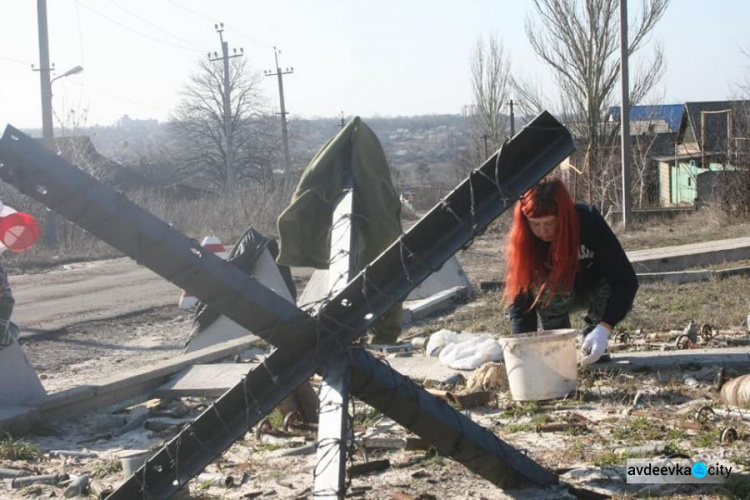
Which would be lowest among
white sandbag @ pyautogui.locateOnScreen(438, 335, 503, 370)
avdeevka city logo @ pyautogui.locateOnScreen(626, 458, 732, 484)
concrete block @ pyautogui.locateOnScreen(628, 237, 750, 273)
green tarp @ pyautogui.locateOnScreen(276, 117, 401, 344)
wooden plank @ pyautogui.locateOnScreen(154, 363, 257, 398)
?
wooden plank @ pyautogui.locateOnScreen(154, 363, 257, 398)

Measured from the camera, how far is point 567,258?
15.9 ft

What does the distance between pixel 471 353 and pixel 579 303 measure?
153cm

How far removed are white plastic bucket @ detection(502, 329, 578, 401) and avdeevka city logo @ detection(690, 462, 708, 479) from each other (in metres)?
1.45

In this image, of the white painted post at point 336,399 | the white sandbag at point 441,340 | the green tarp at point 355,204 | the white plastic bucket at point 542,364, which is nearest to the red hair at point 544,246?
the white plastic bucket at point 542,364

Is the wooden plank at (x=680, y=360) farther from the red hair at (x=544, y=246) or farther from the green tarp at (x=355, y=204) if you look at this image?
the green tarp at (x=355, y=204)

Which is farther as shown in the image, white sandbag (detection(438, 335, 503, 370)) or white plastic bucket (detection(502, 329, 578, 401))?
white sandbag (detection(438, 335, 503, 370))

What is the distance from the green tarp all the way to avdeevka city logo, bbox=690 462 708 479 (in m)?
1.40

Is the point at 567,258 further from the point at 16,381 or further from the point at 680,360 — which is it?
the point at 16,381

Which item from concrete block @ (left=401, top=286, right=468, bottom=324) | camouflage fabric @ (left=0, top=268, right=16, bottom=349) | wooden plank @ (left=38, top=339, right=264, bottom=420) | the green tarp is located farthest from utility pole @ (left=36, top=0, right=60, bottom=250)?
the green tarp

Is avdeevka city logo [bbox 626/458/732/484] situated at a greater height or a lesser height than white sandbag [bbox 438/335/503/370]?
lesser

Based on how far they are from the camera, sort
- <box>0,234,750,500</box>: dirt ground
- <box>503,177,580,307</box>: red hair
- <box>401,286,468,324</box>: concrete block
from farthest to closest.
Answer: <box>401,286,468,324</box>: concrete block, <box>503,177,580,307</box>: red hair, <box>0,234,750,500</box>: dirt ground

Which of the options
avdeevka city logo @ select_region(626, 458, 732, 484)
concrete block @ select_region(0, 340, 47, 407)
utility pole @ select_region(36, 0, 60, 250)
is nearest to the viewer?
avdeevka city logo @ select_region(626, 458, 732, 484)

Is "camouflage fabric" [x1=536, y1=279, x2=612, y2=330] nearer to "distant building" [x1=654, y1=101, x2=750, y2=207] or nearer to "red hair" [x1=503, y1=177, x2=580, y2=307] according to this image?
"red hair" [x1=503, y1=177, x2=580, y2=307]

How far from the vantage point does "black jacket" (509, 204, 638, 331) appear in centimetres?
481
